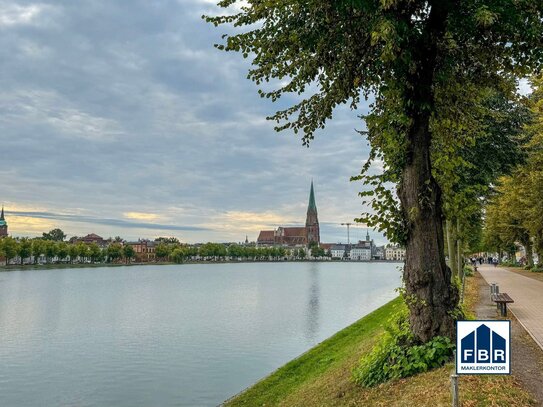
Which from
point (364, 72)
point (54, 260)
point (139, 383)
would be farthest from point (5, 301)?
point (54, 260)

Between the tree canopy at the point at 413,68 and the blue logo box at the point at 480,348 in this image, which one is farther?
the tree canopy at the point at 413,68

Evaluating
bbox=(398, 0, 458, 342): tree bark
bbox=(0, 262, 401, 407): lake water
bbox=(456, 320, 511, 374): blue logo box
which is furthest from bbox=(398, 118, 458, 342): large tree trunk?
bbox=(0, 262, 401, 407): lake water

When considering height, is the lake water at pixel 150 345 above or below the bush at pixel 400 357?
below

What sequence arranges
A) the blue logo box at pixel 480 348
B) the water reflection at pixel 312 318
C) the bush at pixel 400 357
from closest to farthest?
1. the blue logo box at pixel 480 348
2. the bush at pixel 400 357
3. the water reflection at pixel 312 318

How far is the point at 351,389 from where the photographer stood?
10391 millimetres

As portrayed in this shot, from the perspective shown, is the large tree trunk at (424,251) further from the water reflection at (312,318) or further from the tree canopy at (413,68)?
the water reflection at (312,318)

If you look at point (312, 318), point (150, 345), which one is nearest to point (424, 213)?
point (150, 345)

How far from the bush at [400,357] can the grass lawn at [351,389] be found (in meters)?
0.23

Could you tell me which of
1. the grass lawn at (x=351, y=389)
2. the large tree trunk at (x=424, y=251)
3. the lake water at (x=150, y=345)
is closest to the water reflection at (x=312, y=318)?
the lake water at (x=150, y=345)

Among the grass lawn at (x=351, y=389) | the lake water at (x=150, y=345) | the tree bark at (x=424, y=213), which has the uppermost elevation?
the tree bark at (x=424, y=213)

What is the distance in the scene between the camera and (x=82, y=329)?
28.1 m

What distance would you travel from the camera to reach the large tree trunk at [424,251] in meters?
10.0

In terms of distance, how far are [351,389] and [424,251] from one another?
3258 millimetres

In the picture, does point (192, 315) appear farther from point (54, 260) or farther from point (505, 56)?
point (54, 260)
